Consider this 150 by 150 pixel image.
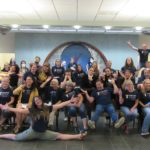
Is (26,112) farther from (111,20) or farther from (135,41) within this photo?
(135,41)

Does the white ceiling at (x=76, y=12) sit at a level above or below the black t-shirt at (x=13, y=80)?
above

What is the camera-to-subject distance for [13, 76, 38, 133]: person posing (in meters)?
5.03

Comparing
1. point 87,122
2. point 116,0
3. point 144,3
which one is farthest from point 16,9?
point 87,122

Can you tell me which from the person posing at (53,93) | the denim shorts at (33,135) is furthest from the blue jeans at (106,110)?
the denim shorts at (33,135)

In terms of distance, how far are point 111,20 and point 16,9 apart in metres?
3.07

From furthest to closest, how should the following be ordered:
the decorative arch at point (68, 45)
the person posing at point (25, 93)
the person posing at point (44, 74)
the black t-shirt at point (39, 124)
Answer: the decorative arch at point (68, 45), the person posing at point (44, 74), the person posing at point (25, 93), the black t-shirt at point (39, 124)

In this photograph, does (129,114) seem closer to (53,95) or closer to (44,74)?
(53,95)

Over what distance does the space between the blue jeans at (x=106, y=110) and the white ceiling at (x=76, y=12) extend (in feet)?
8.46

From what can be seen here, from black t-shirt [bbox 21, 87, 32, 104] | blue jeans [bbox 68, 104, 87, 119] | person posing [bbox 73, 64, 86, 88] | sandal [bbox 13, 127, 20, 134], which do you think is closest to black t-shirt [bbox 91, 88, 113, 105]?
blue jeans [bbox 68, 104, 87, 119]

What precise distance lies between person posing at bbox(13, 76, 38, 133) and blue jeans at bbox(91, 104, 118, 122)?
1.19 m

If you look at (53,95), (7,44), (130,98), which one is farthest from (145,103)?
(7,44)

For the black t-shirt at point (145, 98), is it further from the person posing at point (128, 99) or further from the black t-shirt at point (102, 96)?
the black t-shirt at point (102, 96)

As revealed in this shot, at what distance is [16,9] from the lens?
7250 mm

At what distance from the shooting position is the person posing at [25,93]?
5027mm
